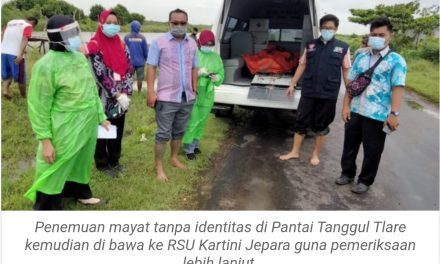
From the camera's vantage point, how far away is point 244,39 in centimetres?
732

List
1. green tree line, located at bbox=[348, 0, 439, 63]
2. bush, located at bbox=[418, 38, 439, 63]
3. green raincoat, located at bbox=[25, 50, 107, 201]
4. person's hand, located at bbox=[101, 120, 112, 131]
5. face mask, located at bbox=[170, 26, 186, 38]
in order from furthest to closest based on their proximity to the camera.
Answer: green tree line, located at bbox=[348, 0, 439, 63], bush, located at bbox=[418, 38, 439, 63], face mask, located at bbox=[170, 26, 186, 38], person's hand, located at bbox=[101, 120, 112, 131], green raincoat, located at bbox=[25, 50, 107, 201]

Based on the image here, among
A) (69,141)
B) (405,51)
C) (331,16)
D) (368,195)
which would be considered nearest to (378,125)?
(368,195)

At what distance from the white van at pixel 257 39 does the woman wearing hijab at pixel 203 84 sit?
959 millimetres

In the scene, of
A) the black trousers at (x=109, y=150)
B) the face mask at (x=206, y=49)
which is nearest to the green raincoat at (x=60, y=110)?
the black trousers at (x=109, y=150)

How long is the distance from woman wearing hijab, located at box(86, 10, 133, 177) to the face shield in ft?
1.44

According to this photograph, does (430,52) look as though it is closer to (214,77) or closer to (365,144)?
(365,144)

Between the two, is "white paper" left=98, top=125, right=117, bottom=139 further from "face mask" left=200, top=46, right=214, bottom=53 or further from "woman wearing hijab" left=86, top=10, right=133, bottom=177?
"face mask" left=200, top=46, right=214, bottom=53

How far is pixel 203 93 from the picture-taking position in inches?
184

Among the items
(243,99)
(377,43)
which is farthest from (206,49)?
(377,43)

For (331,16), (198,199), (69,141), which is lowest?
(198,199)

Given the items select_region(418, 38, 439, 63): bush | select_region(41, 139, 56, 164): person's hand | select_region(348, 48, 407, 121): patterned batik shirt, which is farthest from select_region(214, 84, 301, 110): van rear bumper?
select_region(418, 38, 439, 63): bush

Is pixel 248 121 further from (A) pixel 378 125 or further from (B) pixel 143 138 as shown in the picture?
(A) pixel 378 125

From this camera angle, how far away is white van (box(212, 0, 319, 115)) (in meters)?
5.62

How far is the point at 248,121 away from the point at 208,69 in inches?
97.7
